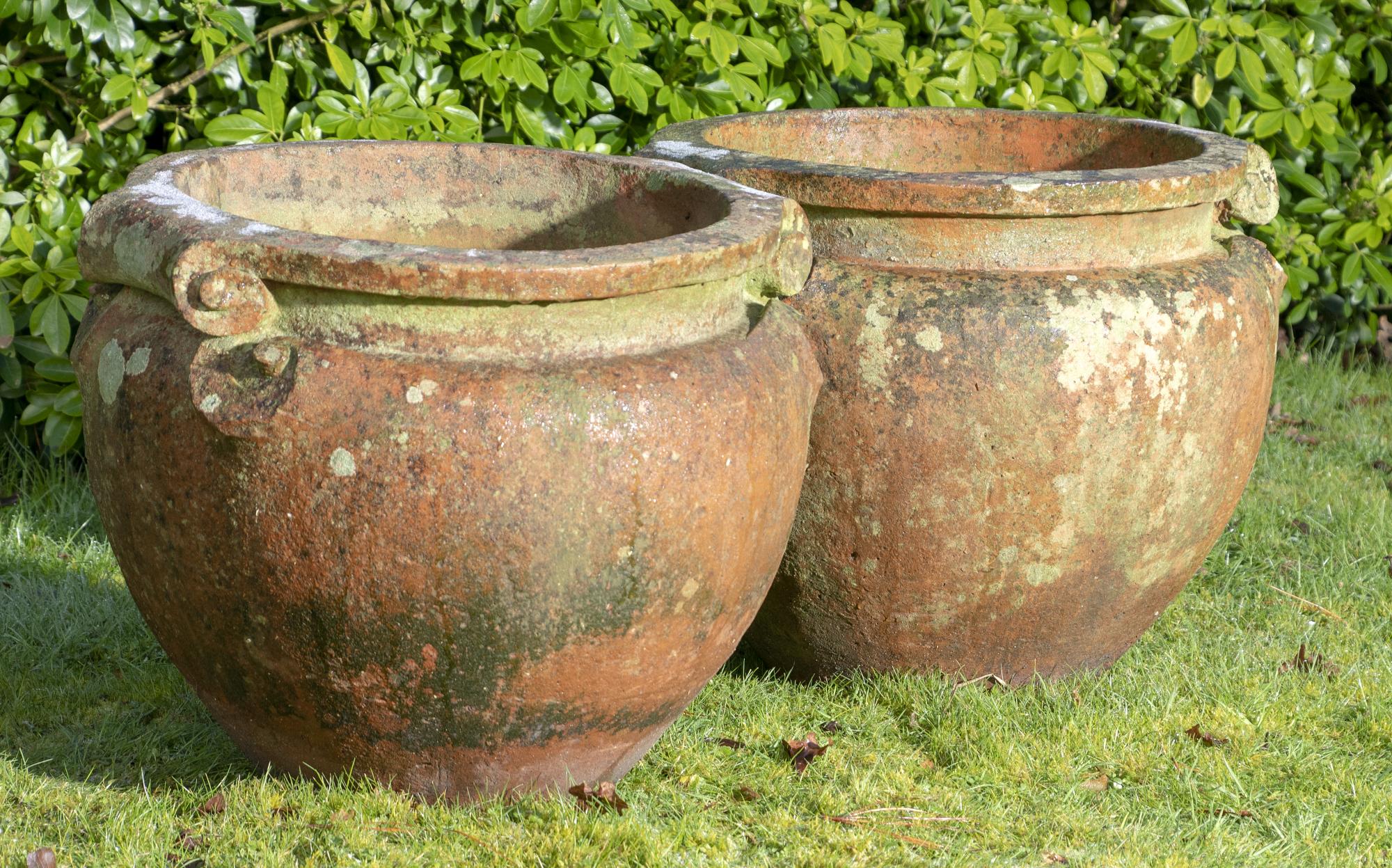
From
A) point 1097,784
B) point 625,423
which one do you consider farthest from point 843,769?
point 625,423

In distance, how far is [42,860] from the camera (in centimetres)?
233

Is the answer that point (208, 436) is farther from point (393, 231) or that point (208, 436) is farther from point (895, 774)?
point (895, 774)

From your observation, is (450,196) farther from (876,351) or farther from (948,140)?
(948,140)

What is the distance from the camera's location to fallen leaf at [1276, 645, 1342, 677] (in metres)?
3.23

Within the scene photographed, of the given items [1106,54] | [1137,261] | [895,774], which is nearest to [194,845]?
[895,774]

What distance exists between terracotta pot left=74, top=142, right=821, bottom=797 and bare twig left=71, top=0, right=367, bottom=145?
1.52m

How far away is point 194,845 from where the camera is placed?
7.88 ft

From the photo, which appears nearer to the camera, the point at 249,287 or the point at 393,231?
the point at 249,287

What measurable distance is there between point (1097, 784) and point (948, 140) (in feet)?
5.68

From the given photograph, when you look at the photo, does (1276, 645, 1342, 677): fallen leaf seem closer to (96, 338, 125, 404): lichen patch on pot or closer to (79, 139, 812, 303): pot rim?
(79, 139, 812, 303): pot rim

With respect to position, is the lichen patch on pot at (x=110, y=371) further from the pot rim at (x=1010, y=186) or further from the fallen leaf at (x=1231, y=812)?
the fallen leaf at (x=1231, y=812)

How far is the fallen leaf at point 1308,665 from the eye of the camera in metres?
3.23

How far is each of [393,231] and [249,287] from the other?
888 millimetres

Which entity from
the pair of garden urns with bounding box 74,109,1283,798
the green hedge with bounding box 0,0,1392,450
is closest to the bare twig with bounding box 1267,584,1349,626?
the pair of garden urns with bounding box 74,109,1283,798
